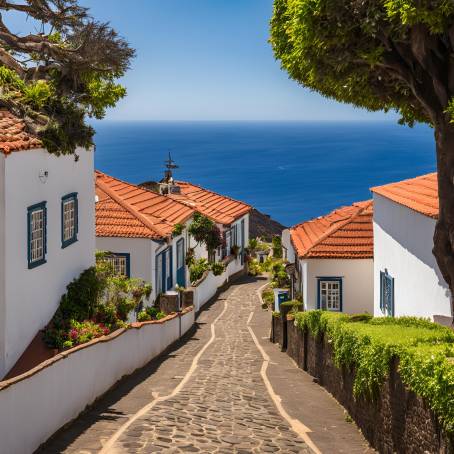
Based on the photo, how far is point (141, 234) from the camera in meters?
27.1

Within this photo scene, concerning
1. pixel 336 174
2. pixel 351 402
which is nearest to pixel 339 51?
pixel 351 402

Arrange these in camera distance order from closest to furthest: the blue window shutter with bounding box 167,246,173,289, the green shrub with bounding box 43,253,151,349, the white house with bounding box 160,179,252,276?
1. the green shrub with bounding box 43,253,151,349
2. the blue window shutter with bounding box 167,246,173,289
3. the white house with bounding box 160,179,252,276

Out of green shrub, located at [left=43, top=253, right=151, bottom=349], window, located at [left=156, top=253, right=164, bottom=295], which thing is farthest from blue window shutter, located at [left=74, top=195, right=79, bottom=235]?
window, located at [left=156, top=253, right=164, bottom=295]

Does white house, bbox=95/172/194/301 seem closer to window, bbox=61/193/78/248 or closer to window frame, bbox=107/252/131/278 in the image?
window frame, bbox=107/252/131/278

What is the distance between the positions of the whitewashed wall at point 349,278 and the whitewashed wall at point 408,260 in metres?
1.97

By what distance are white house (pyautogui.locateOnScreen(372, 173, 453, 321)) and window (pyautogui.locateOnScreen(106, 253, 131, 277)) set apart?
9263 mm

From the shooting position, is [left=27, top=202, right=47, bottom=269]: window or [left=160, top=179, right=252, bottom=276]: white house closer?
[left=27, top=202, right=47, bottom=269]: window

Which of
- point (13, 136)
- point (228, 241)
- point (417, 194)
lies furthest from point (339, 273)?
point (228, 241)

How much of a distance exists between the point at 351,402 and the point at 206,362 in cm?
729

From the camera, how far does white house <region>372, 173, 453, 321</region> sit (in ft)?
55.2

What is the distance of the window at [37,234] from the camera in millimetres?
14992

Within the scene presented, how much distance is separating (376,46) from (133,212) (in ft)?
60.0

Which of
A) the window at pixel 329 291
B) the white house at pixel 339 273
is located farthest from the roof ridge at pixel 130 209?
the window at pixel 329 291

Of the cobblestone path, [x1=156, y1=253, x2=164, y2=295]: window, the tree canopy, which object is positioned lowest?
the cobblestone path
